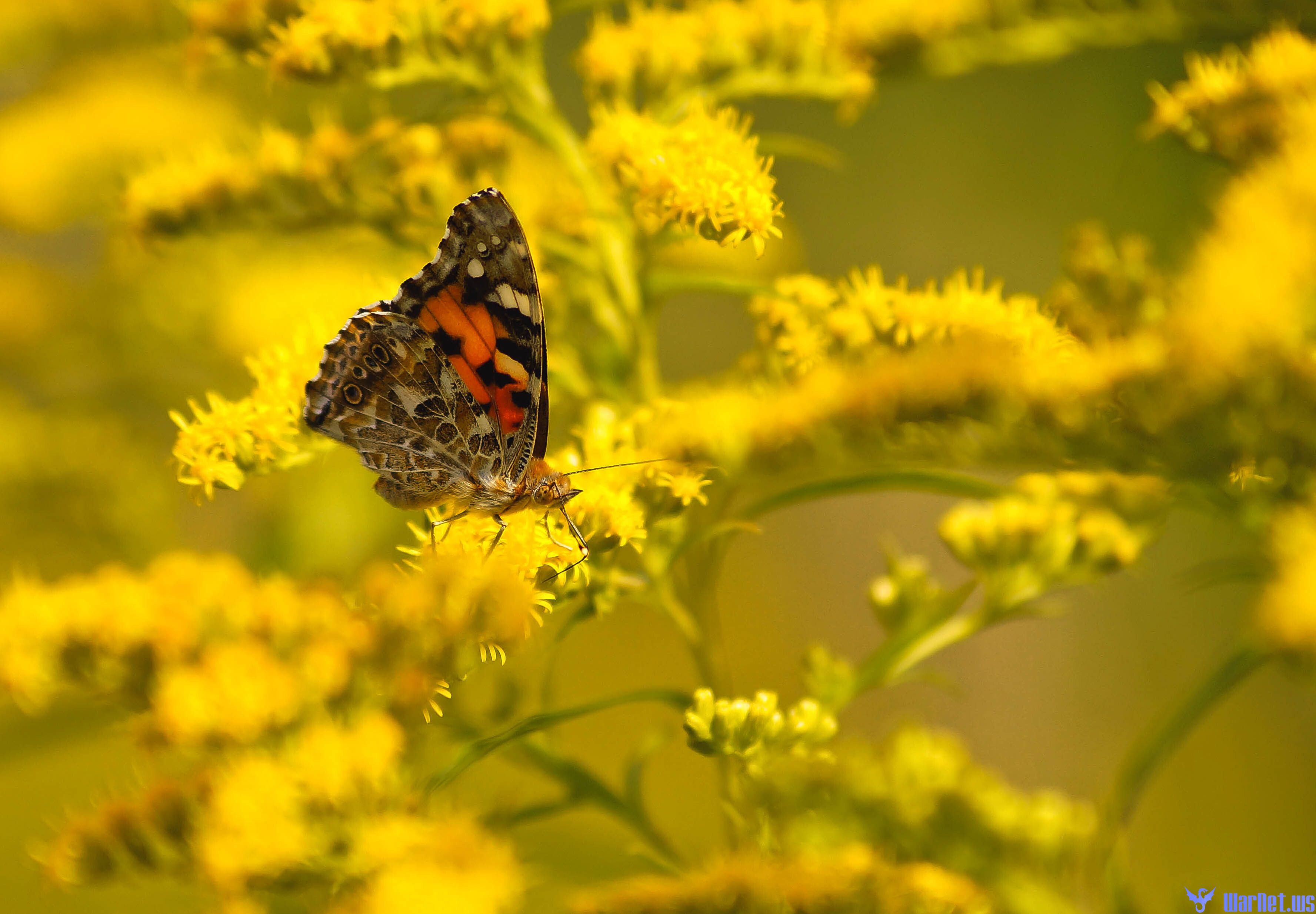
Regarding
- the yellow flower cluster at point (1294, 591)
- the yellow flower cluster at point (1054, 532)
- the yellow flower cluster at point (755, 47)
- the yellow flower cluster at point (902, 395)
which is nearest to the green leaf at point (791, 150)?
the yellow flower cluster at point (755, 47)

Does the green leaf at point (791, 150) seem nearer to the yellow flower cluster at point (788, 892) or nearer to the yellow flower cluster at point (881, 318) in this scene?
the yellow flower cluster at point (881, 318)

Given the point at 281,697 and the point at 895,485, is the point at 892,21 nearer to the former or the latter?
the point at 895,485

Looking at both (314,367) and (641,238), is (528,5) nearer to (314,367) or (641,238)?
(641,238)

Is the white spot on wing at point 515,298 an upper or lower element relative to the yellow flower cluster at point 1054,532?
upper

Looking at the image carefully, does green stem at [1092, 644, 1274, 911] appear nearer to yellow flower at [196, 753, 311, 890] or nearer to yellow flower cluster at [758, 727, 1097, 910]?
yellow flower cluster at [758, 727, 1097, 910]

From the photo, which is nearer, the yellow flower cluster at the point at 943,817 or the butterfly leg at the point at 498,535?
the butterfly leg at the point at 498,535

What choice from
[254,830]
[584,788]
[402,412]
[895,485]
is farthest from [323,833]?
[895,485]

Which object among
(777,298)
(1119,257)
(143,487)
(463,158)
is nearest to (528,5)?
(463,158)
